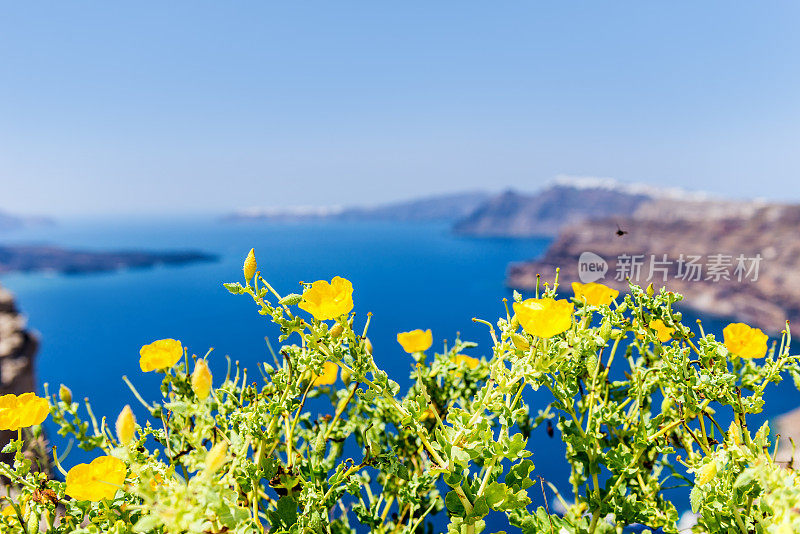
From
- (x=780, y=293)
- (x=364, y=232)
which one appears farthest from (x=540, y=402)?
(x=364, y=232)

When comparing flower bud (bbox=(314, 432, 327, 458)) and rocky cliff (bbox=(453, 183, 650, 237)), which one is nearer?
flower bud (bbox=(314, 432, 327, 458))

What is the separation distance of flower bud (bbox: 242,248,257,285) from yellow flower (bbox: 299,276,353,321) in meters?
0.07

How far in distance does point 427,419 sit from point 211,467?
1.67 feet

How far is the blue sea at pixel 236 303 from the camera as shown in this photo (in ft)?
98.0

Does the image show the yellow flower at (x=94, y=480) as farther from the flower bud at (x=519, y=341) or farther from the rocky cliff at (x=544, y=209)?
the rocky cliff at (x=544, y=209)

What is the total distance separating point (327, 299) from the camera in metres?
0.61

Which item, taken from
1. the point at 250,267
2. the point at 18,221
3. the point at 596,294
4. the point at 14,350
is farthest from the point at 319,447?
the point at 18,221

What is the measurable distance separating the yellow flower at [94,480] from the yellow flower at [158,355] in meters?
0.16

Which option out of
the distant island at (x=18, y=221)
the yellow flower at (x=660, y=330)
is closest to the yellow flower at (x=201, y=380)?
the yellow flower at (x=660, y=330)

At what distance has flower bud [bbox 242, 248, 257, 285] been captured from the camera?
0.59 meters

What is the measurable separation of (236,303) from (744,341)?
47442mm

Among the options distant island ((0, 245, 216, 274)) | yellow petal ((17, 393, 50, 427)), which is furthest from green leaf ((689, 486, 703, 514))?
distant island ((0, 245, 216, 274))

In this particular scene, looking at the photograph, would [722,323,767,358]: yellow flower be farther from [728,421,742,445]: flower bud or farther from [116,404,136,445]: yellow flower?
[116,404,136,445]: yellow flower

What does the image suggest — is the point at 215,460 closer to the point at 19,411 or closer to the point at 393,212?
the point at 19,411
